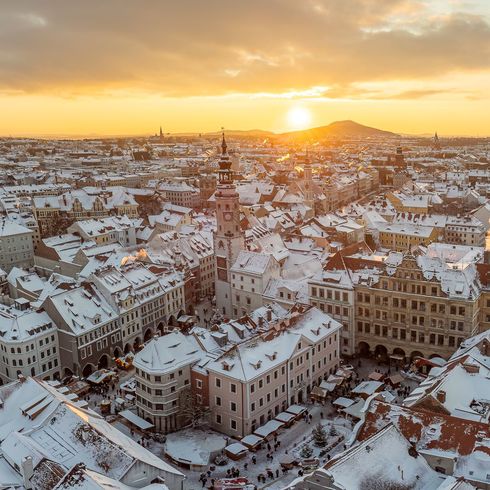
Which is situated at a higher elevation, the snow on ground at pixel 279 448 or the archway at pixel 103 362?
the archway at pixel 103 362

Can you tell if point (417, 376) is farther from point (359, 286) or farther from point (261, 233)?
point (261, 233)

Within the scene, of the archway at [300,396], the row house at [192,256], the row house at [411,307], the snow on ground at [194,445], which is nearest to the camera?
the snow on ground at [194,445]

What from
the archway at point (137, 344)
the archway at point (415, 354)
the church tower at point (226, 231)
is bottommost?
the archway at point (137, 344)

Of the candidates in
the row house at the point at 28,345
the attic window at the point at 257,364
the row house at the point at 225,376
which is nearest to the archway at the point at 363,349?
the row house at the point at 225,376

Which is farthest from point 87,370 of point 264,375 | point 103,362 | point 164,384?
point 264,375

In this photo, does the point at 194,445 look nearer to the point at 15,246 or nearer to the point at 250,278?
the point at 250,278

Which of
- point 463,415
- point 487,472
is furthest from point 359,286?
point 487,472

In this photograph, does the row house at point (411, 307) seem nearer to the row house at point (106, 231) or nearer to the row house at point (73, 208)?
the row house at point (106, 231)
